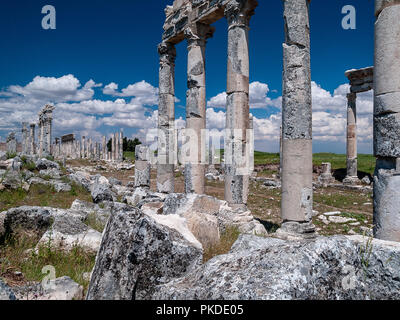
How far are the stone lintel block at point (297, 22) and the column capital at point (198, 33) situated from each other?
4345mm

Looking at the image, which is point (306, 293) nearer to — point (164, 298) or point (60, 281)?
point (164, 298)

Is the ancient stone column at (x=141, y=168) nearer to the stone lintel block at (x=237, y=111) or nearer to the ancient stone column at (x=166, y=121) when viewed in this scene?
the ancient stone column at (x=166, y=121)

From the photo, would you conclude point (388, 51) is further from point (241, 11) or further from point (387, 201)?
point (241, 11)

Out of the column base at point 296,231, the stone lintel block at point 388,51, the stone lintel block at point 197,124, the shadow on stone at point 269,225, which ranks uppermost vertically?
the stone lintel block at point 388,51

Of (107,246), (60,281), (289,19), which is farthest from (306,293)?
(289,19)

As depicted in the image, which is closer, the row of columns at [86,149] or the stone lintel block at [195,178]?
the stone lintel block at [195,178]

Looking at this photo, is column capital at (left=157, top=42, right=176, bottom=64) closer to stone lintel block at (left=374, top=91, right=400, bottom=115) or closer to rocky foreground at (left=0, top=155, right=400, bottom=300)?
stone lintel block at (left=374, top=91, right=400, bottom=115)

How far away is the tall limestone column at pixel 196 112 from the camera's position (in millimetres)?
11555

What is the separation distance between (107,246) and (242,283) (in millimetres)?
1493

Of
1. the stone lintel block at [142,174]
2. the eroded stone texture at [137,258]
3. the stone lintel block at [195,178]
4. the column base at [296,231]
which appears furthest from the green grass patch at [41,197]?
the eroded stone texture at [137,258]

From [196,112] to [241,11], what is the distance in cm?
385

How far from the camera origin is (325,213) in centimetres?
1241

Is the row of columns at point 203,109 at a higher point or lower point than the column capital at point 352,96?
lower

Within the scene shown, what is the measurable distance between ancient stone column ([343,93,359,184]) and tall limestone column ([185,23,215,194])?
Result: 1579 centimetres
